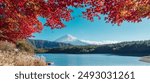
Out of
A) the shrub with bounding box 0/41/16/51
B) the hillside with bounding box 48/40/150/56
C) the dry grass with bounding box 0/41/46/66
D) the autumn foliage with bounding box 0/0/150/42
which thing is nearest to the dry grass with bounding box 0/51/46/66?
the dry grass with bounding box 0/41/46/66

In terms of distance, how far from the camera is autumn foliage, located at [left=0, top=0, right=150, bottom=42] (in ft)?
69.1

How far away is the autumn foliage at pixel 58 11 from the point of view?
21.1 meters

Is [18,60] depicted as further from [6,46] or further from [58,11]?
[6,46]

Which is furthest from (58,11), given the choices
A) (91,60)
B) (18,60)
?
(91,60)

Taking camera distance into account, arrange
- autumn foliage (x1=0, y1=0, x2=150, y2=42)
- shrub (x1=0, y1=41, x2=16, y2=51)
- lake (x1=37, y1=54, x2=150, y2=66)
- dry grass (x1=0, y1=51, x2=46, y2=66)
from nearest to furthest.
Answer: autumn foliage (x1=0, y1=0, x2=150, y2=42) → dry grass (x1=0, y1=51, x2=46, y2=66) → shrub (x1=0, y1=41, x2=16, y2=51) → lake (x1=37, y1=54, x2=150, y2=66)

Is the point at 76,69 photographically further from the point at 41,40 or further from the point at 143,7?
the point at 41,40

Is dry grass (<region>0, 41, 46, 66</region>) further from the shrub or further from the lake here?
the lake

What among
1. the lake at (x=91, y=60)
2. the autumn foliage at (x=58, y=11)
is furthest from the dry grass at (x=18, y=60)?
the lake at (x=91, y=60)

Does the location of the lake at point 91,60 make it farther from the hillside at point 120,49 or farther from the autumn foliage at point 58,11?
the autumn foliage at point 58,11

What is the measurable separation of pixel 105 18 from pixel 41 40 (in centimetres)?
828

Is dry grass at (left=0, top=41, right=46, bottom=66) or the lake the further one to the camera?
the lake

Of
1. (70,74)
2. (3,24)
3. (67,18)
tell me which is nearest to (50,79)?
(70,74)

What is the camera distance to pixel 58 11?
77.4 ft

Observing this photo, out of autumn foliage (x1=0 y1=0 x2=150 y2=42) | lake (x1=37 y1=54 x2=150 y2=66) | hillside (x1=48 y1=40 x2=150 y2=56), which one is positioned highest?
autumn foliage (x1=0 y1=0 x2=150 y2=42)
